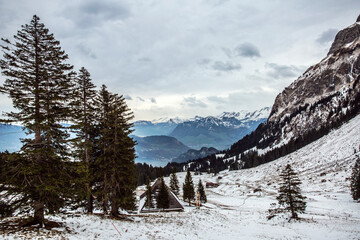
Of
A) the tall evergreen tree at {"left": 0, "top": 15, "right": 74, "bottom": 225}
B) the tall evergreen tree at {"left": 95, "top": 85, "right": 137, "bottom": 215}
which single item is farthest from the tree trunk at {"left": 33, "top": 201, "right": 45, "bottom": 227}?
the tall evergreen tree at {"left": 95, "top": 85, "right": 137, "bottom": 215}

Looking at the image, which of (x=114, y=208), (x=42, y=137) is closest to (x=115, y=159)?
(x=114, y=208)

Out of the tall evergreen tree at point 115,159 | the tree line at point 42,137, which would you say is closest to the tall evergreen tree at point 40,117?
the tree line at point 42,137

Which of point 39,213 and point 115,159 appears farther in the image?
point 115,159

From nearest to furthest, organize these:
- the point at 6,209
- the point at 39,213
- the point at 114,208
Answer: the point at 6,209 < the point at 39,213 < the point at 114,208

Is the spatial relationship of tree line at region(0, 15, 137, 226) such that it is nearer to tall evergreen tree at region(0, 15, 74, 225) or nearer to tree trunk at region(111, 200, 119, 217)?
tall evergreen tree at region(0, 15, 74, 225)

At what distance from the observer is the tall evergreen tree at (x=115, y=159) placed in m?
22.6

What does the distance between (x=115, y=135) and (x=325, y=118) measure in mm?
209126

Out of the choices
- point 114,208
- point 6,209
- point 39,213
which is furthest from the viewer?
point 114,208

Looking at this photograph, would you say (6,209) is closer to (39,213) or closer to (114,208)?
(39,213)

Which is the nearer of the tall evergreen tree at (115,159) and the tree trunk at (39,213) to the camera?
the tree trunk at (39,213)

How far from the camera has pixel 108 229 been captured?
1644cm

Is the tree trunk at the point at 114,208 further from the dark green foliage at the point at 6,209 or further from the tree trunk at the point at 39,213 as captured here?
the dark green foliage at the point at 6,209

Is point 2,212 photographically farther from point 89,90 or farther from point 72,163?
point 89,90

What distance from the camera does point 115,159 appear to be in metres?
23.1
